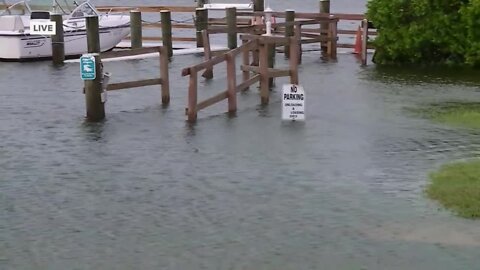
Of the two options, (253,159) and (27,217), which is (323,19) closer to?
(253,159)

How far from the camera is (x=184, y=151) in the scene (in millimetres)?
13016

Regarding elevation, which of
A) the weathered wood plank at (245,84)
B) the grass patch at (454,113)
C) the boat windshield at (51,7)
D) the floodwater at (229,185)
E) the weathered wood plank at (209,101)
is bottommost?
the floodwater at (229,185)

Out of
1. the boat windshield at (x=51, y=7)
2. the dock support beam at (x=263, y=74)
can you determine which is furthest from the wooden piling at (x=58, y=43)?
the dock support beam at (x=263, y=74)

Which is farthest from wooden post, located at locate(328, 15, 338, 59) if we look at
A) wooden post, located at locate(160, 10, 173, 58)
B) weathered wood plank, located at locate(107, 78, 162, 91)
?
weathered wood plank, located at locate(107, 78, 162, 91)

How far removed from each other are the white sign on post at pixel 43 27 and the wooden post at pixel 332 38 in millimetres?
7698

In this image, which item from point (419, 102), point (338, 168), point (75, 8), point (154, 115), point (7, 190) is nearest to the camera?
point (7, 190)

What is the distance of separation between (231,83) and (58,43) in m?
9.78

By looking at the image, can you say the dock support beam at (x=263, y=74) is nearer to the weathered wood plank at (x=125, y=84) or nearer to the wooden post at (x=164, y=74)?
the wooden post at (x=164, y=74)

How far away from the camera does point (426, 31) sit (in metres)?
22.5

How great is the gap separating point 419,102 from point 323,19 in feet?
27.9

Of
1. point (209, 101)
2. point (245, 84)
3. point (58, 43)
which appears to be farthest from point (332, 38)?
point (209, 101)

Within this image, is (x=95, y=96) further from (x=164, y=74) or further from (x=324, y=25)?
(x=324, y=25)

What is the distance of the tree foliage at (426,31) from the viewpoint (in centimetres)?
2181

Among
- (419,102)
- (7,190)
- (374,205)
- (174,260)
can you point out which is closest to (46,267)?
(174,260)
